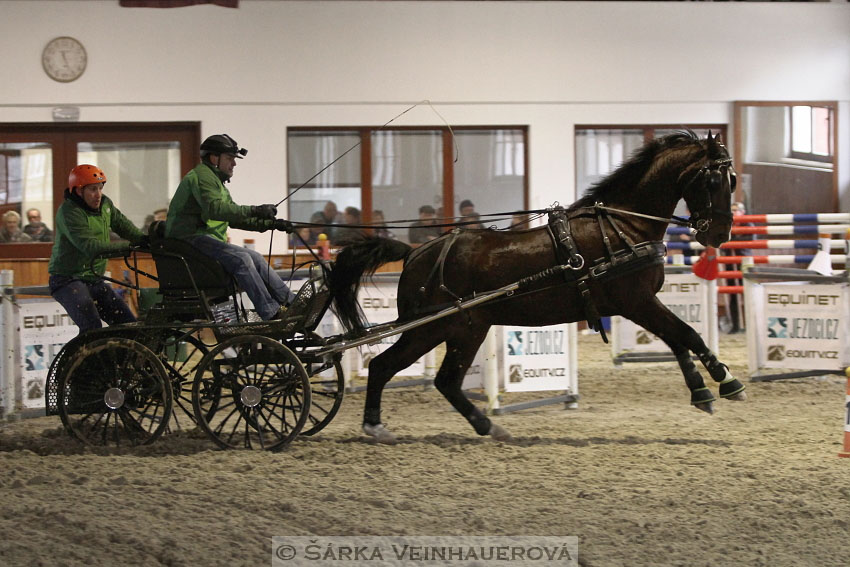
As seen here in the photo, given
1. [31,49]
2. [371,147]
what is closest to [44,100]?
[31,49]

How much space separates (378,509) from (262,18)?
32.8 ft

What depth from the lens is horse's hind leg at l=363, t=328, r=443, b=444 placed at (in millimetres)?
6535

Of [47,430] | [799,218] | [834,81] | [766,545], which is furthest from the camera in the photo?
[834,81]

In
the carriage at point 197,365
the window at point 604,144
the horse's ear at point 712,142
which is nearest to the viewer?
the carriage at point 197,365

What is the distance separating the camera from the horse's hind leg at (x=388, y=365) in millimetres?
6535

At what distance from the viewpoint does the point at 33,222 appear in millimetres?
13547

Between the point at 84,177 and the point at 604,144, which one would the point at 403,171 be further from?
the point at 84,177

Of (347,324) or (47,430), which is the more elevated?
(347,324)

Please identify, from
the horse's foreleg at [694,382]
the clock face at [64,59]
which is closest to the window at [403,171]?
the clock face at [64,59]

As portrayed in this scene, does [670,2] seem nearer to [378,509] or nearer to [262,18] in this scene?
[262,18]

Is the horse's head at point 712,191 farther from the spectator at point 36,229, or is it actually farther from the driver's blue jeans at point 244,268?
the spectator at point 36,229

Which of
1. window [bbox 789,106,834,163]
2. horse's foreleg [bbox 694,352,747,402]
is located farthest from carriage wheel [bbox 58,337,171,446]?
window [bbox 789,106,834,163]

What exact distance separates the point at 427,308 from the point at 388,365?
491mm

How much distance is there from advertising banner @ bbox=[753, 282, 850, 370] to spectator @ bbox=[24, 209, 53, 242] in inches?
364
